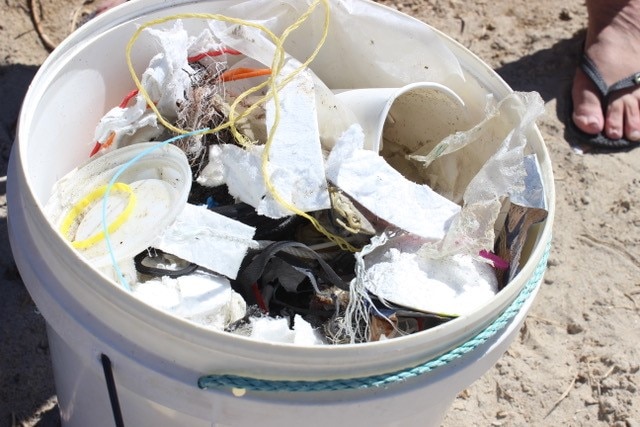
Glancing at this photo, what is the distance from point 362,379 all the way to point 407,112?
0.57 meters

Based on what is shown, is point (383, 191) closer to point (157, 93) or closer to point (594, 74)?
point (157, 93)

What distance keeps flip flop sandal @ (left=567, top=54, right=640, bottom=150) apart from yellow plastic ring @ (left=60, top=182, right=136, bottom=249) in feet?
4.40

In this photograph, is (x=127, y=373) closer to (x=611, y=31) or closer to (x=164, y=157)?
(x=164, y=157)

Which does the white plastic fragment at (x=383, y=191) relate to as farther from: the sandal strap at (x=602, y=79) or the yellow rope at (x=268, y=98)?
the sandal strap at (x=602, y=79)

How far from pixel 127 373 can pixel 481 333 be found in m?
0.37

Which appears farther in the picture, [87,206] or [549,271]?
[549,271]

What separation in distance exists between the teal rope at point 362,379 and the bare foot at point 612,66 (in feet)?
4.15

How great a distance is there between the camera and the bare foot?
2033mm

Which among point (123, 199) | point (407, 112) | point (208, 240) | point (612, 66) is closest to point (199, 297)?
point (208, 240)

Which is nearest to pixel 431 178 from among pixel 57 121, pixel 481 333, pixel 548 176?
pixel 548 176

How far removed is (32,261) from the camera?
0.90 meters

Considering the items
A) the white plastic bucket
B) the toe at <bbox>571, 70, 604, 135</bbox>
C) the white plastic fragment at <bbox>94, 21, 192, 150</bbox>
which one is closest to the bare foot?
the toe at <bbox>571, 70, 604, 135</bbox>

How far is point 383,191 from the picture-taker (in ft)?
3.44

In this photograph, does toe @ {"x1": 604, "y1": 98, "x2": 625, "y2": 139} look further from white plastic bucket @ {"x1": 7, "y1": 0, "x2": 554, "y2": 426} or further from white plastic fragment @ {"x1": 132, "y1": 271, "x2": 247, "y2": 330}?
white plastic fragment @ {"x1": 132, "y1": 271, "x2": 247, "y2": 330}
